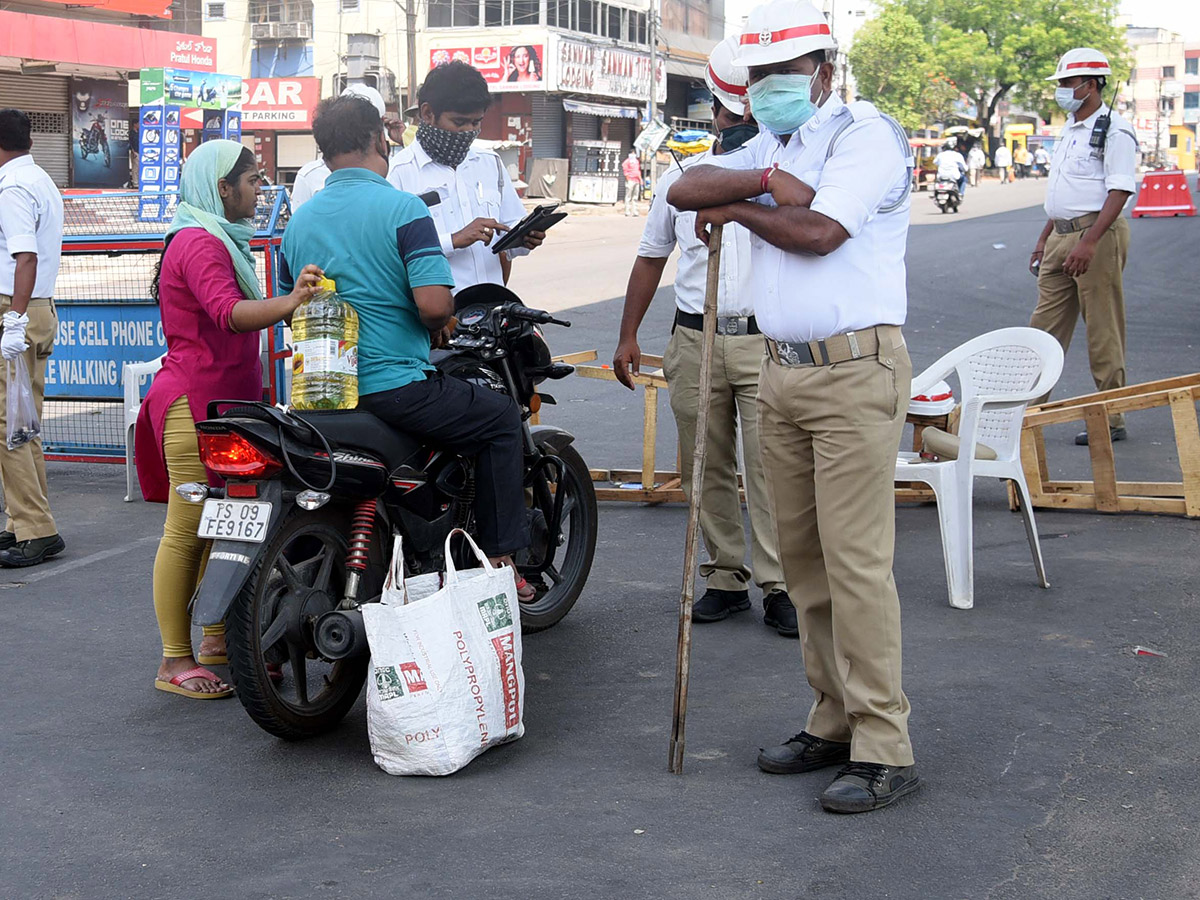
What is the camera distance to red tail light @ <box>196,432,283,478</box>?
Result: 13.5 ft

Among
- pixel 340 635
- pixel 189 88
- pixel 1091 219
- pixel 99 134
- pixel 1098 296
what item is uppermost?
pixel 189 88

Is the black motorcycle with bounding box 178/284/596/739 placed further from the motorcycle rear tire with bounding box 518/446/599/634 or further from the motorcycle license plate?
the motorcycle rear tire with bounding box 518/446/599/634

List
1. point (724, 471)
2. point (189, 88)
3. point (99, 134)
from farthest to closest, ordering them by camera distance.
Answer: point (99, 134) → point (189, 88) → point (724, 471)

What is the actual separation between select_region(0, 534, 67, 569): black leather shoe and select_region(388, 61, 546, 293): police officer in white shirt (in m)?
2.48

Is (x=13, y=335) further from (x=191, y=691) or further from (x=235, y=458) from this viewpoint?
(x=235, y=458)

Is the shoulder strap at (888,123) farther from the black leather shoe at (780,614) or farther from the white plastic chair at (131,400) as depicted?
the white plastic chair at (131,400)

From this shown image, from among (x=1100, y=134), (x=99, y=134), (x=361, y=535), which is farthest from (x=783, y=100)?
(x=99, y=134)

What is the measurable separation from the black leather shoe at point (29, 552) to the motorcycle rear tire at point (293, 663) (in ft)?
9.22

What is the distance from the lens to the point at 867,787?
12.5ft

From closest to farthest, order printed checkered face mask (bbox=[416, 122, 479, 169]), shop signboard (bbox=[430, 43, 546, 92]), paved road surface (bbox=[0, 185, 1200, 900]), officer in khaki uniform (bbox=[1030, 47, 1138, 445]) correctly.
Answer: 1. paved road surface (bbox=[0, 185, 1200, 900])
2. printed checkered face mask (bbox=[416, 122, 479, 169])
3. officer in khaki uniform (bbox=[1030, 47, 1138, 445])
4. shop signboard (bbox=[430, 43, 546, 92])

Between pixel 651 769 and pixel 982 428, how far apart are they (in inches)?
112

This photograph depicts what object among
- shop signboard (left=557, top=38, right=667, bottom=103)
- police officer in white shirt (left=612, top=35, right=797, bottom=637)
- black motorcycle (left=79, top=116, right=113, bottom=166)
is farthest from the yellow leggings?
shop signboard (left=557, top=38, right=667, bottom=103)

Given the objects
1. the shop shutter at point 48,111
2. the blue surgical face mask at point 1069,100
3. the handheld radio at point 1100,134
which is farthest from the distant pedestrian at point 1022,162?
the handheld radio at point 1100,134

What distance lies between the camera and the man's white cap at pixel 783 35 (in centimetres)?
381
